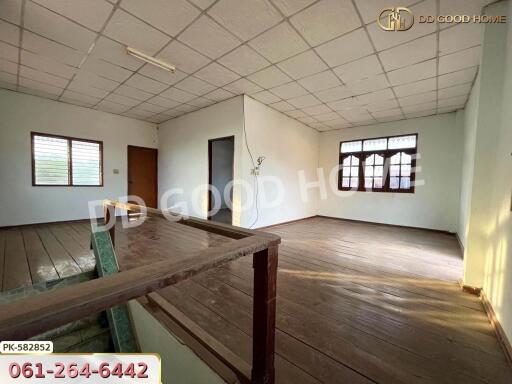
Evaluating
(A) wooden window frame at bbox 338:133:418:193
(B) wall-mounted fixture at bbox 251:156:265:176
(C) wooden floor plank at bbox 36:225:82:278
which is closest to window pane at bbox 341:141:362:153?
(A) wooden window frame at bbox 338:133:418:193

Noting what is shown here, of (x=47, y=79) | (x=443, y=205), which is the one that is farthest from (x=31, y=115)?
(x=443, y=205)

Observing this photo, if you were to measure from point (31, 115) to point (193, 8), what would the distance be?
4454 mm

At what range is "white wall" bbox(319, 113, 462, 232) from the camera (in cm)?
457

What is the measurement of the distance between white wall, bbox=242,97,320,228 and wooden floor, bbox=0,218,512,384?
1.39 m

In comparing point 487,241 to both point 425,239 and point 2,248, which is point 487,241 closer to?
point 425,239

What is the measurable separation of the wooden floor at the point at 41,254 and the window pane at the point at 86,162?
4.17 ft

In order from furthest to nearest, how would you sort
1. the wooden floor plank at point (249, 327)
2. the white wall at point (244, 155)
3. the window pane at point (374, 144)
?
the window pane at point (374, 144)
the white wall at point (244, 155)
the wooden floor plank at point (249, 327)

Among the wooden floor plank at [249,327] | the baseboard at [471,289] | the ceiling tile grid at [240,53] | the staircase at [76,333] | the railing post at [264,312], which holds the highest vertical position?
the ceiling tile grid at [240,53]

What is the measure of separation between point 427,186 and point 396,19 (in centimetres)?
401

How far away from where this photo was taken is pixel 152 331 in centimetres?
170

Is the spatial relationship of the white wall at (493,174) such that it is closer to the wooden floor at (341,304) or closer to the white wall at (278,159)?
the wooden floor at (341,304)

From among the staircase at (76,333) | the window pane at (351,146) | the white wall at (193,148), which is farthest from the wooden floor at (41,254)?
the window pane at (351,146)

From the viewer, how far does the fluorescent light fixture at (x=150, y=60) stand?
2.76m

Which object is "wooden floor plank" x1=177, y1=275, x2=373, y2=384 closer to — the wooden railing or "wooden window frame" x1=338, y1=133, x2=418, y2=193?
the wooden railing
